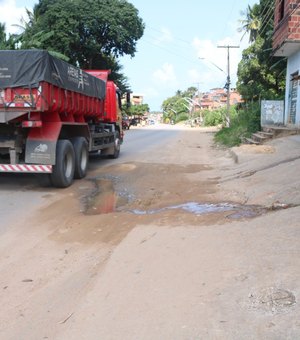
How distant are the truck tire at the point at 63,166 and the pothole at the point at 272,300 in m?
6.69

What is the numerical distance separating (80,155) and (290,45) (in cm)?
1197

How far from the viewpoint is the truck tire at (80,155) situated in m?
11.0

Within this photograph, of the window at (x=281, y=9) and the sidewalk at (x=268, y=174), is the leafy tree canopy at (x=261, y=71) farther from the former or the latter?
the sidewalk at (x=268, y=174)

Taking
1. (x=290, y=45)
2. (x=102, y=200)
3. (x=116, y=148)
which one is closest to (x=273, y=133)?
(x=290, y=45)

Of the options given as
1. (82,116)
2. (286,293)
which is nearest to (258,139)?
(82,116)

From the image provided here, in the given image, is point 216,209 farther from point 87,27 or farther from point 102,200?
point 87,27

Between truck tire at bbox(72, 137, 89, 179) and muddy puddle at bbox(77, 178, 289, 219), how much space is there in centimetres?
156

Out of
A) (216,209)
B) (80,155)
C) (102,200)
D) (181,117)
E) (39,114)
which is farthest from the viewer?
(181,117)

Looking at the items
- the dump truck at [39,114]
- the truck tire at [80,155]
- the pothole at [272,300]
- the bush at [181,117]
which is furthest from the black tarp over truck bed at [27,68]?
the bush at [181,117]

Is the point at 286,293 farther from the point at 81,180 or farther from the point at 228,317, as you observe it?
the point at 81,180

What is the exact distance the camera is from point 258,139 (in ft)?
58.2

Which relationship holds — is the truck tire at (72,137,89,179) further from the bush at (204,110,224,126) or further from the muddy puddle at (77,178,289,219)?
the bush at (204,110,224,126)

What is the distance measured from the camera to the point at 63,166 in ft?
32.1

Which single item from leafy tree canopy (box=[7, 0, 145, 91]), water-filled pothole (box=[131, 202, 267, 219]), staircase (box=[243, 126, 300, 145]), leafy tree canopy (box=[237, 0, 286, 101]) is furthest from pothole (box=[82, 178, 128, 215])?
leafy tree canopy (box=[7, 0, 145, 91])
